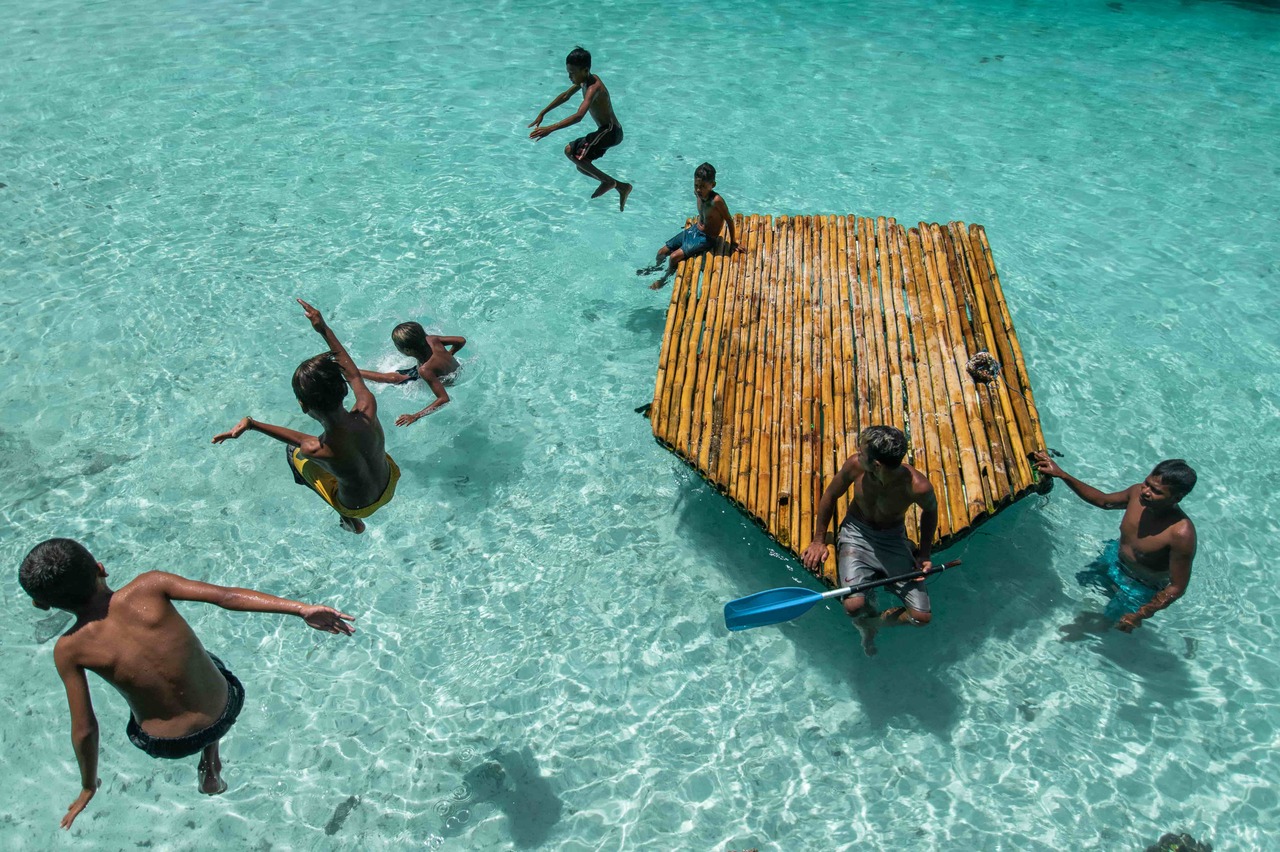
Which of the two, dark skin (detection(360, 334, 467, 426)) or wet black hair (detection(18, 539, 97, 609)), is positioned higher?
wet black hair (detection(18, 539, 97, 609))

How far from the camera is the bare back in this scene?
3955 millimetres

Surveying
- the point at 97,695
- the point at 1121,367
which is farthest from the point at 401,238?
the point at 1121,367

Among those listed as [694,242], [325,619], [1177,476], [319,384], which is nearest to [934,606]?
[1177,476]

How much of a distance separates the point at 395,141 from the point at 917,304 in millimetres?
8137

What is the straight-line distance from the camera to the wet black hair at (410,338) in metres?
6.88

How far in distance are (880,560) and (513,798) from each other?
9.50 feet

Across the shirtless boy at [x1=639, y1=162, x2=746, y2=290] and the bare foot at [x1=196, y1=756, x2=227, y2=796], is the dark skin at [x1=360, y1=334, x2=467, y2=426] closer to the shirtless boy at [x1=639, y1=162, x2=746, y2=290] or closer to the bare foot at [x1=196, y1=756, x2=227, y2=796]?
the shirtless boy at [x1=639, y1=162, x2=746, y2=290]

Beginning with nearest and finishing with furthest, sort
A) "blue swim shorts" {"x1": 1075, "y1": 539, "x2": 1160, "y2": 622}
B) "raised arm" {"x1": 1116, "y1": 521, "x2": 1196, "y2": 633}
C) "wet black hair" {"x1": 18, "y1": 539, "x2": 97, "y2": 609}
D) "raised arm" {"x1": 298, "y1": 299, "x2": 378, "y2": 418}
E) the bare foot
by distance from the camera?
"wet black hair" {"x1": 18, "y1": 539, "x2": 97, "y2": 609} → the bare foot → "raised arm" {"x1": 1116, "y1": 521, "x2": 1196, "y2": 633} → "raised arm" {"x1": 298, "y1": 299, "x2": 378, "y2": 418} → "blue swim shorts" {"x1": 1075, "y1": 539, "x2": 1160, "y2": 622}

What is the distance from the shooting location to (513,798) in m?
5.41

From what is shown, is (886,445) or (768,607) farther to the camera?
(768,607)

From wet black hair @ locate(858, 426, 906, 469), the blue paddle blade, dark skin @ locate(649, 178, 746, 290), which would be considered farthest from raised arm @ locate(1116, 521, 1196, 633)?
dark skin @ locate(649, 178, 746, 290)

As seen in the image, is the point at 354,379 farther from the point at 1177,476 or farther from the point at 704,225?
the point at 1177,476

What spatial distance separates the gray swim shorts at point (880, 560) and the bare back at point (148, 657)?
3.87 meters

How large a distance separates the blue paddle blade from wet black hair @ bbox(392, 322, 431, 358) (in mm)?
3491
